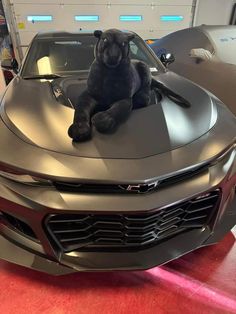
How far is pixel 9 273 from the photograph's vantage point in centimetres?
124

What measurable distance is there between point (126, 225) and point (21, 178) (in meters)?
0.43

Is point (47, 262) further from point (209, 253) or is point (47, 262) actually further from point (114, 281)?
point (209, 253)

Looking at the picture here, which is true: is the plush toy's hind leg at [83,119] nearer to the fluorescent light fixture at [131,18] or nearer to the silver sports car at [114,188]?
the silver sports car at [114,188]

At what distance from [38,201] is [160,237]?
52 centimetres

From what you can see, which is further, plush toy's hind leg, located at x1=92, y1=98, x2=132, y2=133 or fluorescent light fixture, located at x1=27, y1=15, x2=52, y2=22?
fluorescent light fixture, located at x1=27, y1=15, x2=52, y2=22

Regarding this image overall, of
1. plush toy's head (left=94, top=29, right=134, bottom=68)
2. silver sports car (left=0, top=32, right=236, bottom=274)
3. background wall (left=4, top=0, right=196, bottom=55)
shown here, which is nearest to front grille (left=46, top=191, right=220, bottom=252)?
silver sports car (left=0, top=32, right=236, bottom=274)

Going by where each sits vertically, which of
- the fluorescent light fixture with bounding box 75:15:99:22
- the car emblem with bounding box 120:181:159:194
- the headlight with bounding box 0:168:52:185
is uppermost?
the headlight with bounding box 0:168:52:185

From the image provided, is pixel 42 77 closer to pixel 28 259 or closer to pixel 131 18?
pixel 28 259

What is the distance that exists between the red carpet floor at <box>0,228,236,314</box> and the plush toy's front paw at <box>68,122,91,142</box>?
659 mm

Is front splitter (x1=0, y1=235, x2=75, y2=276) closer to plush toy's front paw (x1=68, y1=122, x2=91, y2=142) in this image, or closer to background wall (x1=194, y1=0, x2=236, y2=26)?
plush toy's front paw (x1=68, y1=122, x2=91, y2=142)

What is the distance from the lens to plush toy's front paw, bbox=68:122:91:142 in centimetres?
104

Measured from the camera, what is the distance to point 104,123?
110 cm

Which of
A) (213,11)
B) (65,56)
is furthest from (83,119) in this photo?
(213,11)

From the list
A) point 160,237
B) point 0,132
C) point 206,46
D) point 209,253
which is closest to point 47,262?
point 160,237
